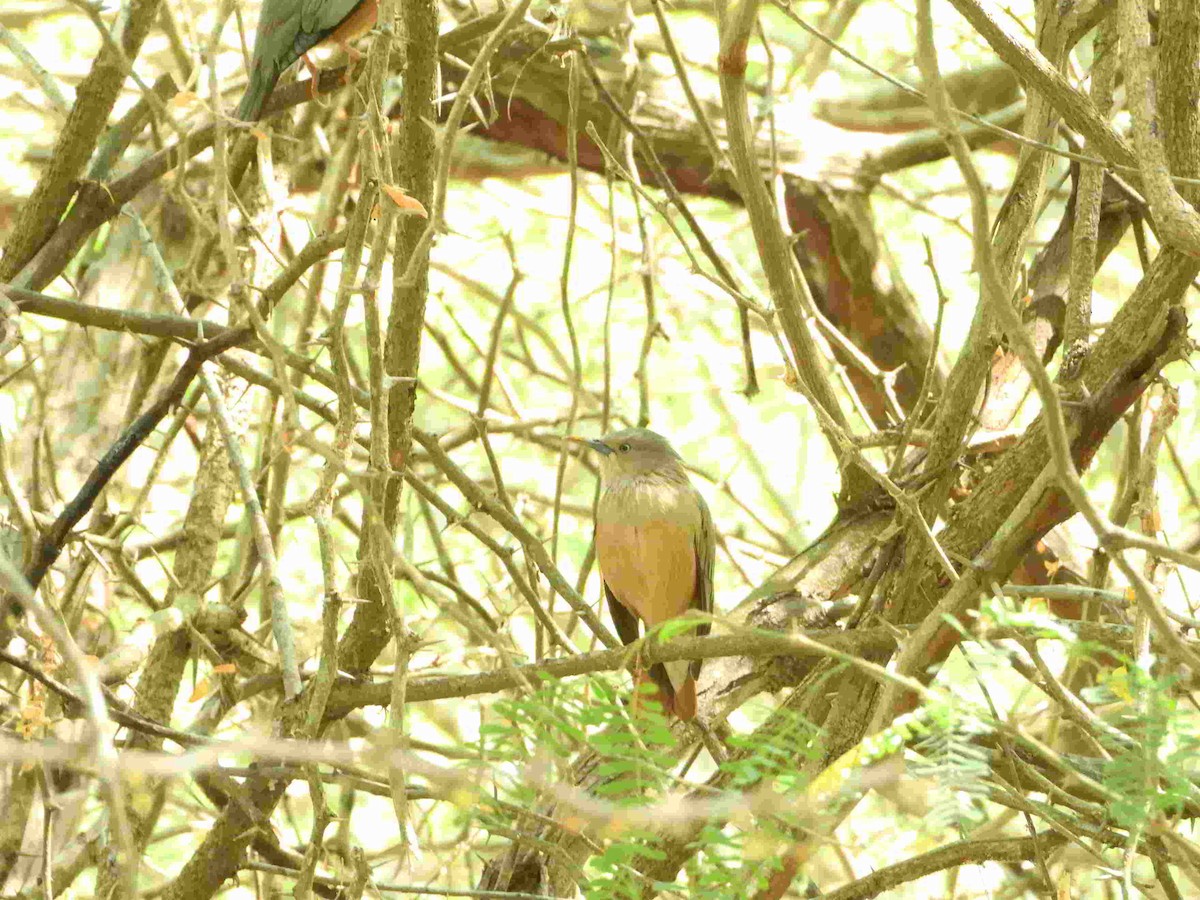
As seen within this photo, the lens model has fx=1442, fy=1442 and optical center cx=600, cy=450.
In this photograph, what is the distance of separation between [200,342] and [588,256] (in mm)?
5396

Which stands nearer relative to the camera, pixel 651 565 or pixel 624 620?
pixel 651 565

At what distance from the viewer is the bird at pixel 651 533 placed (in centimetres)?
502

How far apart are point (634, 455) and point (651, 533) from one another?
0.37m

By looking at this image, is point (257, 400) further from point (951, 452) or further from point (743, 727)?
point (951, 452)

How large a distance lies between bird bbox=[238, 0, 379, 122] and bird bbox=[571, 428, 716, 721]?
172 centimetres

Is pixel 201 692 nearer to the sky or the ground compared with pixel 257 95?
nearer to the ground

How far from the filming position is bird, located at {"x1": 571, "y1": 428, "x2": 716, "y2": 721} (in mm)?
5023

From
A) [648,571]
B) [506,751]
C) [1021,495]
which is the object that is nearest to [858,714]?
[1021,495]

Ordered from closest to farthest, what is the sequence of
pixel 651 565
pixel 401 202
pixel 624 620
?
pixel 401 202 < pixel 651 565 < pixel 624 620

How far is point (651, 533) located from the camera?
5023mm

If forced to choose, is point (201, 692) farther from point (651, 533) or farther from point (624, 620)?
point (624, 620)

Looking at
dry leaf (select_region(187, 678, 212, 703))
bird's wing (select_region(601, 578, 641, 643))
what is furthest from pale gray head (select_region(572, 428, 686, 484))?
dry leaf (select_region(187, 678, 212, 703))

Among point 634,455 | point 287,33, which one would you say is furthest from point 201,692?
point 287,33

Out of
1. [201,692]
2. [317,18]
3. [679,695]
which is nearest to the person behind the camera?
[201,692]
